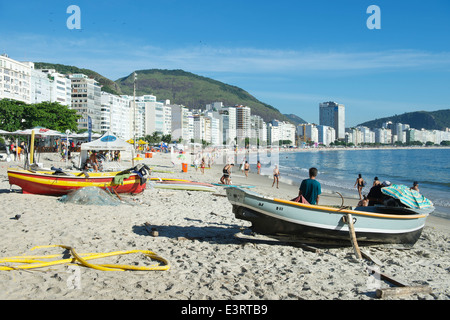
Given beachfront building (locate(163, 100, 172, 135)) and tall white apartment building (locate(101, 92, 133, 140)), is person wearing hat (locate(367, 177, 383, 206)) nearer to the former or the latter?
tall white apartment building (locate(101, 92, 133, 140))

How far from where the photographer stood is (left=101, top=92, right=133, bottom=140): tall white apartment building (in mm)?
121000

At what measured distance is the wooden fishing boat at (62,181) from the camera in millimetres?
12586

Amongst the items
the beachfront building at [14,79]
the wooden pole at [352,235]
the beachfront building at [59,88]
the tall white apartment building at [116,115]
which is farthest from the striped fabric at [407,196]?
the tall white apartment building at [116,115]

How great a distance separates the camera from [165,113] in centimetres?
15938

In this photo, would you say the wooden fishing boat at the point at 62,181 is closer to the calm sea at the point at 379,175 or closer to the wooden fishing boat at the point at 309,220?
the wooden fishing boat at the point at 309,220

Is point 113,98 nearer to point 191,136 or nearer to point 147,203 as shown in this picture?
point 191,136

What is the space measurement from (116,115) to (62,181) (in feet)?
391


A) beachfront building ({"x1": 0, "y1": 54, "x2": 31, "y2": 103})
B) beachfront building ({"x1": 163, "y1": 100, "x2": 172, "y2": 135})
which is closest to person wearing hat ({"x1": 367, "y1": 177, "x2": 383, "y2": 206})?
beachfront building ({"x1": 0, "y1": 54, "x2": 31, "y2": 103})

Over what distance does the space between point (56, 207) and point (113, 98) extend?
12249 centimetres

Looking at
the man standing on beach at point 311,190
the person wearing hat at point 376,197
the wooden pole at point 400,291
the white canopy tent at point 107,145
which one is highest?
the white canopy tent at point 107,145

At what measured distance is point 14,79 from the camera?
279ft

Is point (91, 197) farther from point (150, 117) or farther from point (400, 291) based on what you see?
point (150, 117)

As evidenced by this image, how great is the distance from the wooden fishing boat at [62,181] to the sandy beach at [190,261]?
146cm
